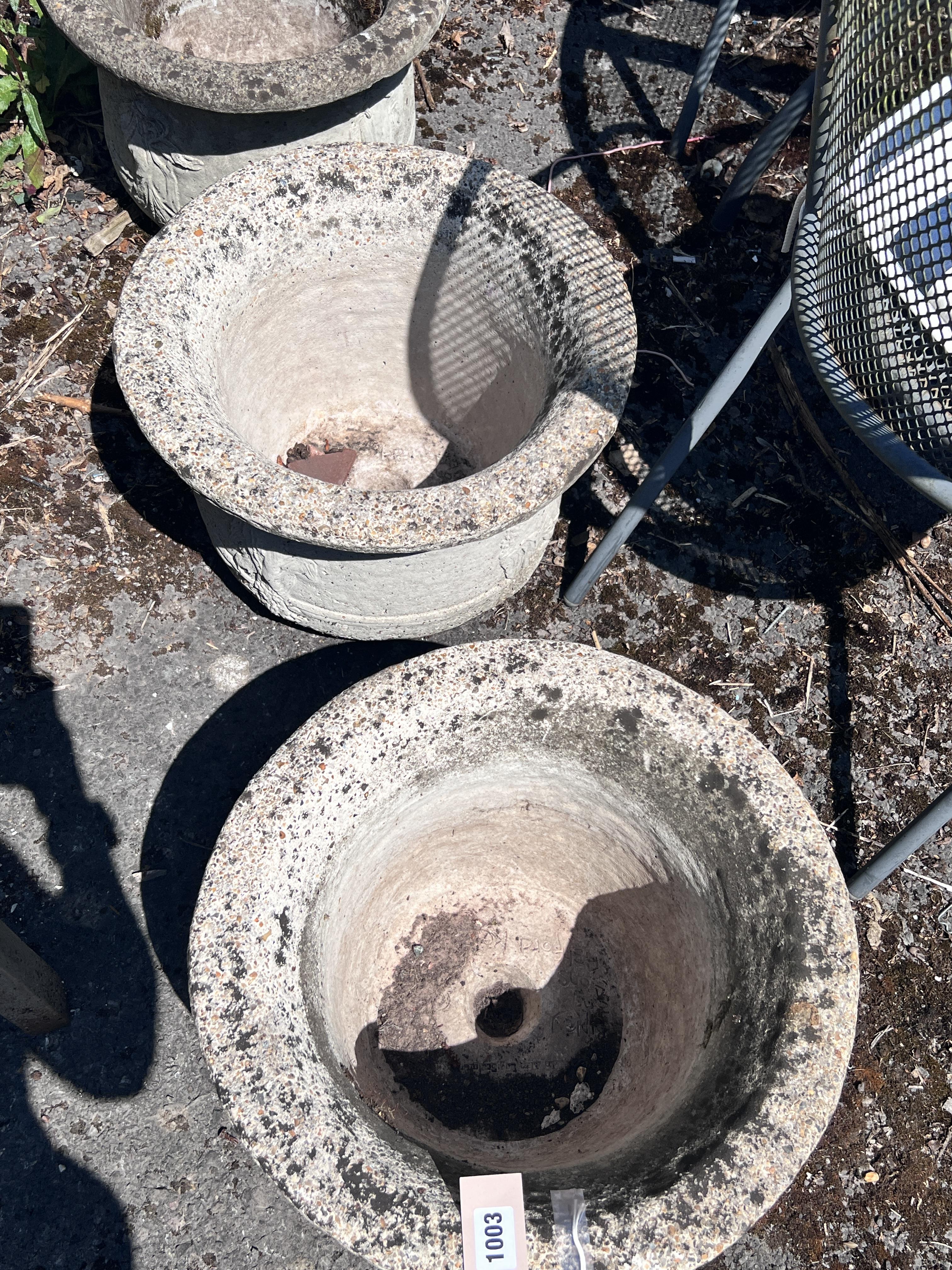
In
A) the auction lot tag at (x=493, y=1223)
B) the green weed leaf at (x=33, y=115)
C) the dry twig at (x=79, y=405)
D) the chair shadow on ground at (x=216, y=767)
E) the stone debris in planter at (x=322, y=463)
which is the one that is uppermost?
the green weed leaf at (x=33, y=115)

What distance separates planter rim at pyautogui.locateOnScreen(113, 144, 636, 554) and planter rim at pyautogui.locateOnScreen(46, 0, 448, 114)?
241 millimetres

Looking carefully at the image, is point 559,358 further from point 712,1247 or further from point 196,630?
point 712,1247

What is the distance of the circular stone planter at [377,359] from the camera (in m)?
2.06

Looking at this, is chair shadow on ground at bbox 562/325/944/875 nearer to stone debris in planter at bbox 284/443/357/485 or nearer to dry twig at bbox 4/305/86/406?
stone debris in planter at bbox 284/443/357/485

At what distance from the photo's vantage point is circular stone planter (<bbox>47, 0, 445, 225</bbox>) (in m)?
2.53

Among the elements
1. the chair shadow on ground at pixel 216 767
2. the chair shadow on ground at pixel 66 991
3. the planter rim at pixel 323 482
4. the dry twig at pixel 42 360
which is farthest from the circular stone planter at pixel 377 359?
the dry twig at pixel 42 360

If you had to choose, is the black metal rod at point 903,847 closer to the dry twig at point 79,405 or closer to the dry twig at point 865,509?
the dry twig at point 865,509

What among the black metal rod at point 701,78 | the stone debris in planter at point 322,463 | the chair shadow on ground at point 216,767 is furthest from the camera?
the black metal rod at point 701,78

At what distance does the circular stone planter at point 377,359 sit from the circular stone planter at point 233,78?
322 millimetres

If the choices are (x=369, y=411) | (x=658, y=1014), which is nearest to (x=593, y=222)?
(x=369, y=411)

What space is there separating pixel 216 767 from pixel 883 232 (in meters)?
2.36

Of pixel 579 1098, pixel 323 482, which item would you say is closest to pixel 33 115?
pixel 323 482

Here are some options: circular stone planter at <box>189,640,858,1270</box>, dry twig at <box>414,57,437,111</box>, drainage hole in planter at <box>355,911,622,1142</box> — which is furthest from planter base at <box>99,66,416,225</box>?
drainage hole in planter at <box>355,911,622,1142</box>

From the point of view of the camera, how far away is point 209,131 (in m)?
2.91
